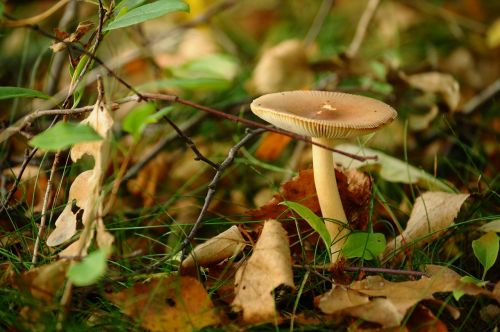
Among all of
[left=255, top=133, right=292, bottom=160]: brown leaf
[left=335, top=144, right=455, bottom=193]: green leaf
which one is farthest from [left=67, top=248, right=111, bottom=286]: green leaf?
[left=255, top=133, right=292, bottom=160]: brown leaf

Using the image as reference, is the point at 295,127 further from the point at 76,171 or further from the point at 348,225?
the point at 76,171

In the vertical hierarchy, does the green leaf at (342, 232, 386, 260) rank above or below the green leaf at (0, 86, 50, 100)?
below

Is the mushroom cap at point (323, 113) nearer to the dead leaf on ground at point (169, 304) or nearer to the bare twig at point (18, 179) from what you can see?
the dead leaf on ground at point (169, 304)

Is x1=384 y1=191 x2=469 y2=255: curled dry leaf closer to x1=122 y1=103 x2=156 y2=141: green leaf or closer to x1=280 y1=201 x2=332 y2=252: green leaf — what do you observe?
x1=280 y1=201 x2=332 y2=252: green leaf

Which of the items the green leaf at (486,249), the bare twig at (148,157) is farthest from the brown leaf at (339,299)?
the bare twig at (148,157)

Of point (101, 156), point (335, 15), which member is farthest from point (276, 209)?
point (335, 15)

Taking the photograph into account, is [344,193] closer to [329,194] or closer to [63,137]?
[329,194]
